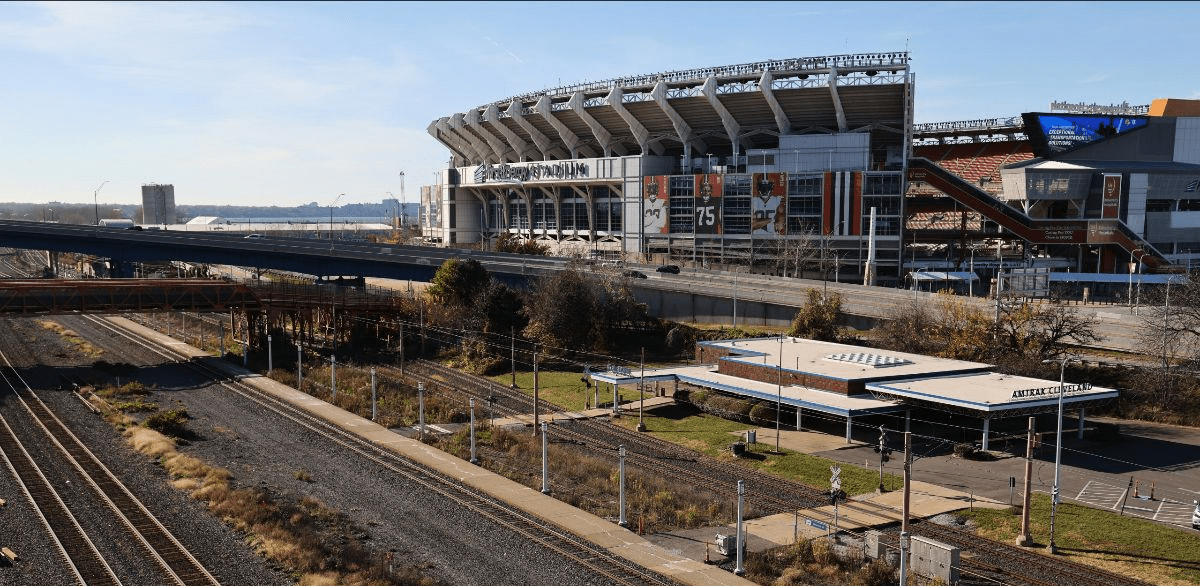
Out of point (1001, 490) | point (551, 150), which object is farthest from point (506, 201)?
point (1001, 490)

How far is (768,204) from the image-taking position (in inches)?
4067

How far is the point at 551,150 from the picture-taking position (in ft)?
440

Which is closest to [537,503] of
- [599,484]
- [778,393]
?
[599,484]

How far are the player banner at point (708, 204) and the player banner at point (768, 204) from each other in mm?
4438

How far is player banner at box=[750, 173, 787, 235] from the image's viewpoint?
336ft

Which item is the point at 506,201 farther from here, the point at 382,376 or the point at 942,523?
the point at 942,523

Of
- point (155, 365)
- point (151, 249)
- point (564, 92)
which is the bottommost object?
point (155, 365)

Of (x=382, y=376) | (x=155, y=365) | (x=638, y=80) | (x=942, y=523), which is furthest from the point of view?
(x=638, y=80)

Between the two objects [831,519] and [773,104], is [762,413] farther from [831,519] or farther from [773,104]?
[773,104]

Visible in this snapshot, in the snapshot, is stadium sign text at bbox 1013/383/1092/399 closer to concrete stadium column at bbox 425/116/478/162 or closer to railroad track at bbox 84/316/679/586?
railroad track at bbox 84/316/679/586

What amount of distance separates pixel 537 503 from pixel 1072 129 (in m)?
103

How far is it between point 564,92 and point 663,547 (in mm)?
99651

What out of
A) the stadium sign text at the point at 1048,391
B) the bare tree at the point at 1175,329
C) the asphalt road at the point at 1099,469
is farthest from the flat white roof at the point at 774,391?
the bare tree at the point at 1175,329

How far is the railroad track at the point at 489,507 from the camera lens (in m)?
26.8
